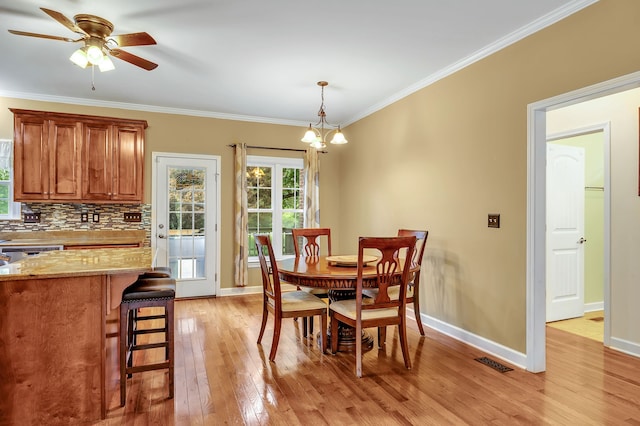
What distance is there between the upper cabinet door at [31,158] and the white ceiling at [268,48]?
43cm

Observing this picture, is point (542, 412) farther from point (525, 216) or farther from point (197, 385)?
point (197, 385)

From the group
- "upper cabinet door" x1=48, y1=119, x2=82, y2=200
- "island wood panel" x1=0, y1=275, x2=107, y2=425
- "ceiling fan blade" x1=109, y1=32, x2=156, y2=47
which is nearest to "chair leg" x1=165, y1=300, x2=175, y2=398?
"island wood panel" x1=0, y1=275, x2=107, y2=425

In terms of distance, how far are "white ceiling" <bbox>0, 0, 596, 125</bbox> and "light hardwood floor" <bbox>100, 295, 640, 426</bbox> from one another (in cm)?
259

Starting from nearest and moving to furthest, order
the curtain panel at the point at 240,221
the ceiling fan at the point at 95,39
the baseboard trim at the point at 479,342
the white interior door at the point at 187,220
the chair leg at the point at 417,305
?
the ceiling fan at the point at 95,39, the baseboard trim at the point at 479,342, the chair leg at the point at 417,305, the white interior door at the point at 187,220, the curtain panel at the point at 240,221

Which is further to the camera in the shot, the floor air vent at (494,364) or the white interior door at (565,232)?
the white interior door at (565,232)

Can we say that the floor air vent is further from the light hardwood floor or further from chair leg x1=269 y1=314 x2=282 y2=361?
chair leg x1=269 y1=314 x2=282 y2=361

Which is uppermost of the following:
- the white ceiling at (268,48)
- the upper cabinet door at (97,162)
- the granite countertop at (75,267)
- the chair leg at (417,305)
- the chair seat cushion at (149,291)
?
the white ceiling at (268,48)

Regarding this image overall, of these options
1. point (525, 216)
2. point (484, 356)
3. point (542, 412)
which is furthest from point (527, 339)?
point (525, 216)

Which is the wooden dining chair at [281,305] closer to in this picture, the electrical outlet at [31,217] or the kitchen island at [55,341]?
the kitchen island at [55,341]

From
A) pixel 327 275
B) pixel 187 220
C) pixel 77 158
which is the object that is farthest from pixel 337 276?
pixel 77 158

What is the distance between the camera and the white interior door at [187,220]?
16.1 feet

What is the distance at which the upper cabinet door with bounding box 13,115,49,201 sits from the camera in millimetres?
4117

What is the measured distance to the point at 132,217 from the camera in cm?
477

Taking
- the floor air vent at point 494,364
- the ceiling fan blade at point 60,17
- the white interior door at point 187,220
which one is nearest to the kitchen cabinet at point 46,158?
the white interior door at point 187,220
